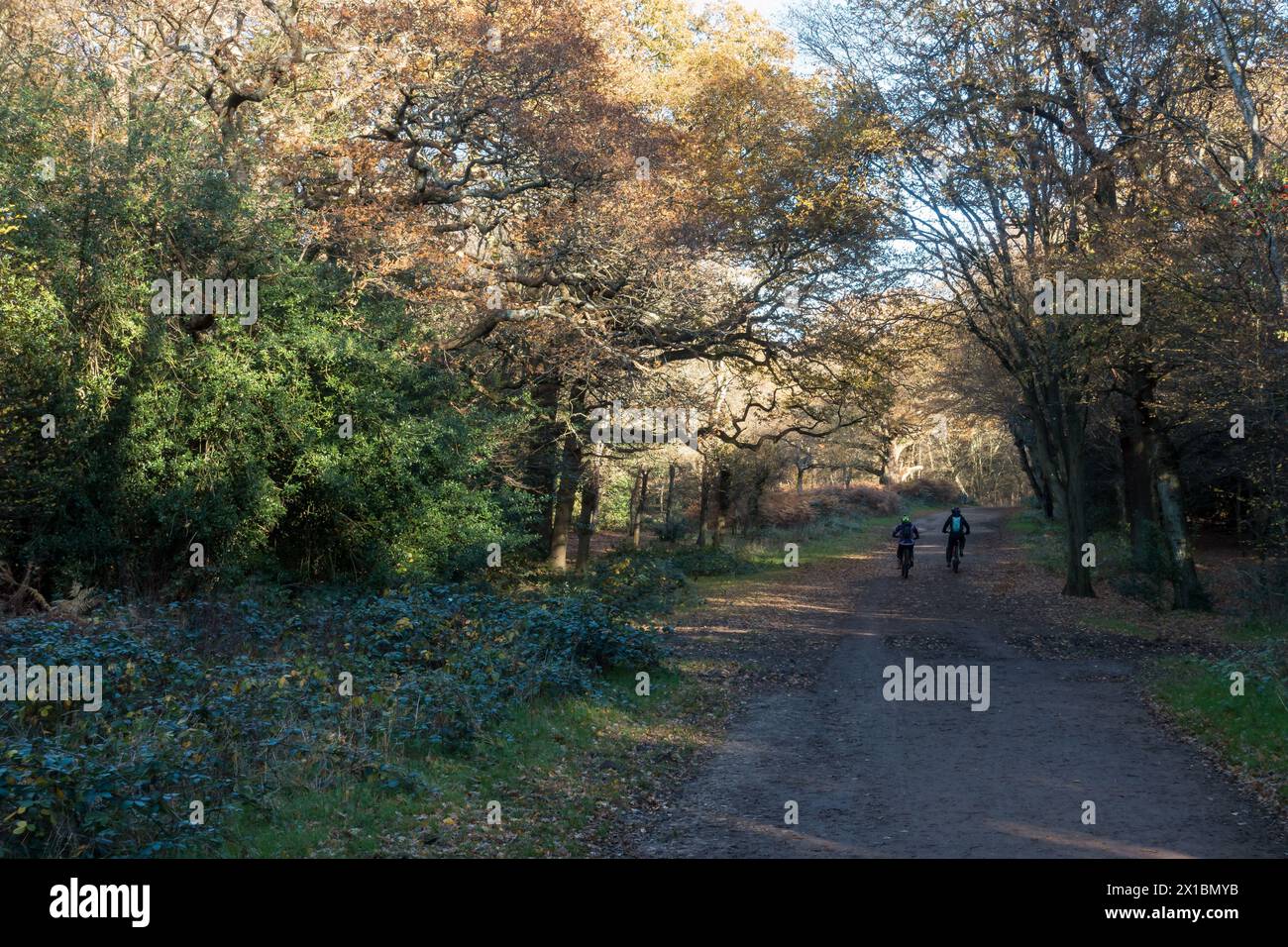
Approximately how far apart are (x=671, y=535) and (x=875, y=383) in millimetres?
12927

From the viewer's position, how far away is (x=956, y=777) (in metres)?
8.55

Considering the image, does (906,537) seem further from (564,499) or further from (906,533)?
(564,499)

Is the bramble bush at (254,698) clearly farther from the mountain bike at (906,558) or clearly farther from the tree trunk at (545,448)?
the mountain bike at (906,558)

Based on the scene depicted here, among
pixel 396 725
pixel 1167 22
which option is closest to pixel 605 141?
pixel 1167 22

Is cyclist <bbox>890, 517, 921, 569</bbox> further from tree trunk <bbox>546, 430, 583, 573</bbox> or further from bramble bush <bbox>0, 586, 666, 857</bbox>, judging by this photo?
bramble bush <bbox>0, 586, 666, 857</bbox>

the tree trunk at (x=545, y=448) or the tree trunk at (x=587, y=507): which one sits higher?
the tree trunk at (x=545, y=448)

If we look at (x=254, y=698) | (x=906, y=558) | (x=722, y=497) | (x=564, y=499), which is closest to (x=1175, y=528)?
(x=906, y=558)

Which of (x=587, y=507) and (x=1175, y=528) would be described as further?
(x=587, y=507)

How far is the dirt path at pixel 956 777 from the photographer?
22.5 ft

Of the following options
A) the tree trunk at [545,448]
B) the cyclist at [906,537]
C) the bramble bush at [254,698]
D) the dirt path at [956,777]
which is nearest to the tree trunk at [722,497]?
the cyclist at [906,537]

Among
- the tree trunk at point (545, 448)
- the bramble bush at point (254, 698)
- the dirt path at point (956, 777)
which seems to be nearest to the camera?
the bramble bush at point (254, 698)

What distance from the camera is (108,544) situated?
15562 mm

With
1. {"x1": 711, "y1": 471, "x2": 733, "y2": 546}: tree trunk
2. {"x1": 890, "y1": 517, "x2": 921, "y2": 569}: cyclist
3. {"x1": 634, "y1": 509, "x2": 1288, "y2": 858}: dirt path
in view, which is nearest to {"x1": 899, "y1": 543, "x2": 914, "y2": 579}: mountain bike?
{"x1": 890, "y1": 517, "x2": 921, "y2": 569}: cyclist

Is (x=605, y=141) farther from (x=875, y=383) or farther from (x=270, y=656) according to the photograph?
(x=270, y=656)
